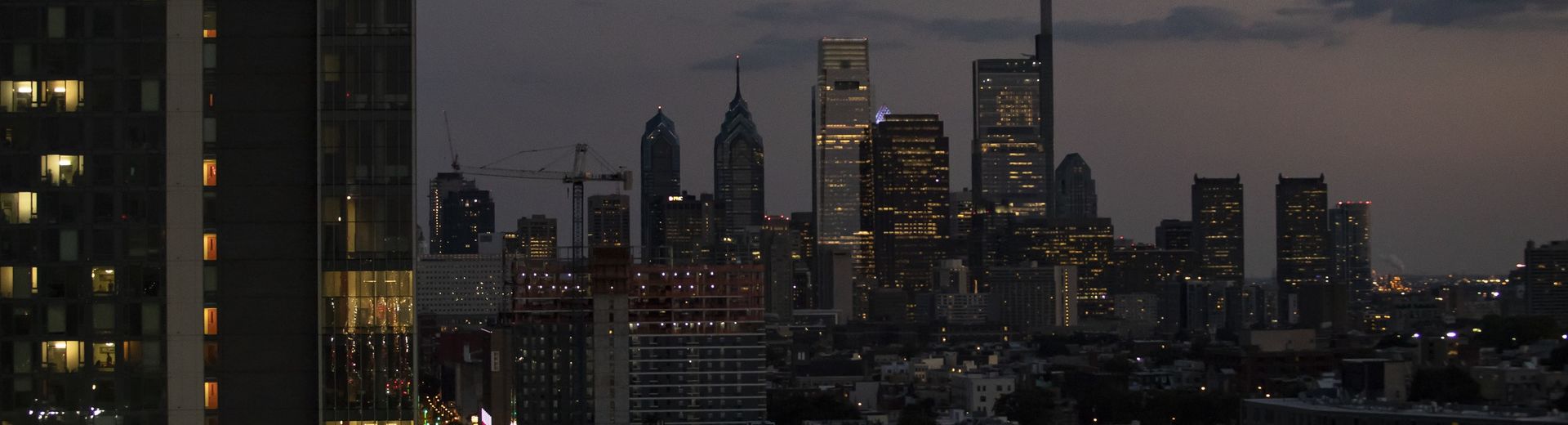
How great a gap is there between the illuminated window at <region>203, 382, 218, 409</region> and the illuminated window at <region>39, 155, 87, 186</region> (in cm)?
352

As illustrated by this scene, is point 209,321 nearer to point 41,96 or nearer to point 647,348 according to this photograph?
point 41,96

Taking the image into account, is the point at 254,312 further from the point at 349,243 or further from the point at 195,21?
the point at 195,21

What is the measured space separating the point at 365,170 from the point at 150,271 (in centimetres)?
344

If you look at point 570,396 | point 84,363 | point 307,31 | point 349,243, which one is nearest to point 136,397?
point 84,363

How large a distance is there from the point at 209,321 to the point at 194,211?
160cm

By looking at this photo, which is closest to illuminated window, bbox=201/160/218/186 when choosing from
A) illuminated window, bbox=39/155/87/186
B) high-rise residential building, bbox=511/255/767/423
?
illuminated window, bbox=39/155/87/186

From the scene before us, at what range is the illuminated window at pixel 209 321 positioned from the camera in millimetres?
31978

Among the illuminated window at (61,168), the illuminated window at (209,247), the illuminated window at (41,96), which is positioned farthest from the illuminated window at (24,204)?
the illuminated window at (209,247)

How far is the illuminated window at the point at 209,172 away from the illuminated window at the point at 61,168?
170 centimetres

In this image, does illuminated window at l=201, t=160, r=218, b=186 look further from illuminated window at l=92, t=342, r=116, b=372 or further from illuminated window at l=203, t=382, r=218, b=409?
illuminated window at l=203, t=382, r=218, b=409

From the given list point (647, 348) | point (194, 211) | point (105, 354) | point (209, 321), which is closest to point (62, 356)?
point (105, 354)

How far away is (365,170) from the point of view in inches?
1256

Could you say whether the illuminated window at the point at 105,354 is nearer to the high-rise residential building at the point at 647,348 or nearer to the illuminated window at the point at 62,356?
the illuminated window at the point at 62,356

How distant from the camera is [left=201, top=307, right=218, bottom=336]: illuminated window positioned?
3198cm
